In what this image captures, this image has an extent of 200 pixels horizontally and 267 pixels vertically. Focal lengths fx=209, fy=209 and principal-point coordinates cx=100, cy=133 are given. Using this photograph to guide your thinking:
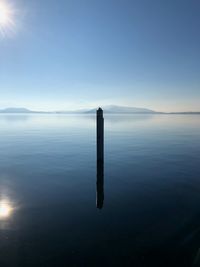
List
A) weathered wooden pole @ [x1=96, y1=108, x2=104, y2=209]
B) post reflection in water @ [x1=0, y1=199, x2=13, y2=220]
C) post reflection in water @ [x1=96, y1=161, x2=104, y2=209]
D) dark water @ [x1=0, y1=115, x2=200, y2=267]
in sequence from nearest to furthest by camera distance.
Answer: dark water @ [x1=0, y1=115, x2=200, y2=267] < post reflection in water @ [x1=0, y1=199, x2=13, y2=220] < post reflection in water @ [x1=96, y1=161, x2=104, y2=209] < weathered wooden pole @ [x1=96, y1=108, x2=104, y2=209]

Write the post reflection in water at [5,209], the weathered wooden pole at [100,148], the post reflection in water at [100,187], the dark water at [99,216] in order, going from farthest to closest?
the weathered wooden pole at [100,148] < the post reflection in water at [100,187] < the post reflection in water at [5,209] < the dark water at [99,216]

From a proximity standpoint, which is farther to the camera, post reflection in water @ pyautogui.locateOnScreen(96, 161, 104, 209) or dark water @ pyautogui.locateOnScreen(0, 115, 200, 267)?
post reflection in water @ pyautogui.locateOnScreen(96, 161, 104, 209)

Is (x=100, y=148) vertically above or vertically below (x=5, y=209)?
above

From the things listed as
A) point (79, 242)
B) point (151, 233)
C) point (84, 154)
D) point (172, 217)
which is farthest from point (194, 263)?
point (84, 154)

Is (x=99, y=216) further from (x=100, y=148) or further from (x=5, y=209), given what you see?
(x=100, y=148)

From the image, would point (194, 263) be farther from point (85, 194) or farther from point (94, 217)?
point (85, 194)

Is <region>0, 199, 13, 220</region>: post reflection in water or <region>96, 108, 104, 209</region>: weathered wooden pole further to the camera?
<region>96, 108, 104, 209</region>: weathered wooden pole

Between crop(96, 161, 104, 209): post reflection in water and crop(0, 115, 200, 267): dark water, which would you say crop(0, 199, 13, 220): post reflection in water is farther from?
crop(96, 161, 104, 209): post reflection in water

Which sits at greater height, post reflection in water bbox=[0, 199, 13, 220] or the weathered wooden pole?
the weathered wooden pole

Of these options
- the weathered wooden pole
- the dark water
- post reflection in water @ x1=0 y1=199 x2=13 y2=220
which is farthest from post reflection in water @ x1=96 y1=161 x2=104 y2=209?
post reflection in water @ x1=0 y1=199 x2=13 y2=220

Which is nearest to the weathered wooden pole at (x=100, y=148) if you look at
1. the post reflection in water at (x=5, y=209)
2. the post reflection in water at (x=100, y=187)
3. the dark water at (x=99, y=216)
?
the post reflection in water at (x=100, y=187)

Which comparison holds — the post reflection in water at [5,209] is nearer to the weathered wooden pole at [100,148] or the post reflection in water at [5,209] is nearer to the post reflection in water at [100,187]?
the post reflection in water at [100,187]

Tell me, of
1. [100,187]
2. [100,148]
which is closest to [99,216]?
[100,187]

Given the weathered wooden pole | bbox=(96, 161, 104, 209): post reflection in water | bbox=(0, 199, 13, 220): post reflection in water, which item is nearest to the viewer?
bbox=(0, 199, 13, 220): post reflection in water
